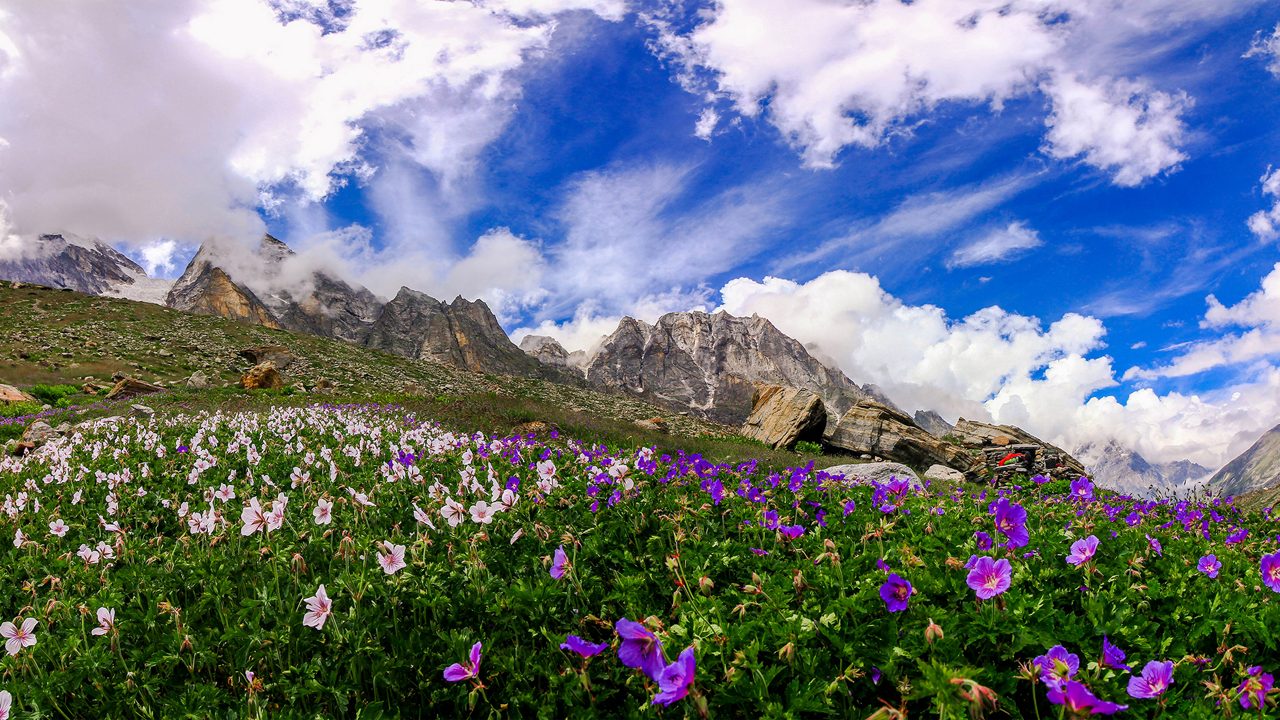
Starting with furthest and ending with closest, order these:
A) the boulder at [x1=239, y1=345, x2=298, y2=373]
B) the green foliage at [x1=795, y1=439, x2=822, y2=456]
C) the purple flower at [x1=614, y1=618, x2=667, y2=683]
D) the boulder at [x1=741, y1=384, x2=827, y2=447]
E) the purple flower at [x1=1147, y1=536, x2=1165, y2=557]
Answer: the boulder at [x1=239, y1=345, x2=298, y2=373], the boulder at [x1=741, y1=384, x2=827, y2=447], the green foliage at [x1=795, y1=439, x2=822, y2=456], the purple flower at [x1=1147, y1=536, x2=1165, y2=557], the purple flower at [x1=614, y1=618, x2=667, y2=683]

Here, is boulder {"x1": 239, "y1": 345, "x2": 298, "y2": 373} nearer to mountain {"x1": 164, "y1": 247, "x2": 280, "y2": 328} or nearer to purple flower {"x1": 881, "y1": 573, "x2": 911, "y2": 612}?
purple flower {"x1": 881, "y1": 573, "x2": 911, "y2": 612}

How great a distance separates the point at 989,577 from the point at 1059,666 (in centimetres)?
51

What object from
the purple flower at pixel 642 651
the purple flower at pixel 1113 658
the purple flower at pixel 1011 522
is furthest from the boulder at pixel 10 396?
the purple flower at pixel 1113 658

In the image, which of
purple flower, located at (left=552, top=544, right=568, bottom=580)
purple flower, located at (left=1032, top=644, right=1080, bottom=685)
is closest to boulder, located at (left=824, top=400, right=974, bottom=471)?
purple flower, located at (left=552, top=544, right=568, bottom=580)

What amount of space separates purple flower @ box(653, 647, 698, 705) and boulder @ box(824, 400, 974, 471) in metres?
22.4

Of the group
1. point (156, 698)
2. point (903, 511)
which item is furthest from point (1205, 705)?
point (156, 698)

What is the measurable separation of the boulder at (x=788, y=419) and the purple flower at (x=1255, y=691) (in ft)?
69.0

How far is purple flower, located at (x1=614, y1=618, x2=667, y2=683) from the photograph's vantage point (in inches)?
77.9

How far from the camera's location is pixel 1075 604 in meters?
3.24

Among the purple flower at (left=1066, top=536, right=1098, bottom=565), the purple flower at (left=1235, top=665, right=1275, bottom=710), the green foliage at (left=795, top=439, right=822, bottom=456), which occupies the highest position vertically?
the green foliage at (left=795, top=439, right=822, bottom=456)

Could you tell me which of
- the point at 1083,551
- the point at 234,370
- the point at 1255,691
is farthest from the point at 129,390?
the point at 1255,691

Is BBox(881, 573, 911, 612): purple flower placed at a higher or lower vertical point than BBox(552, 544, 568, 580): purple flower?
lower

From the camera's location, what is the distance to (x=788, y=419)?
24.0 m

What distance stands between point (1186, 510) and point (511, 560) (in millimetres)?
8511
